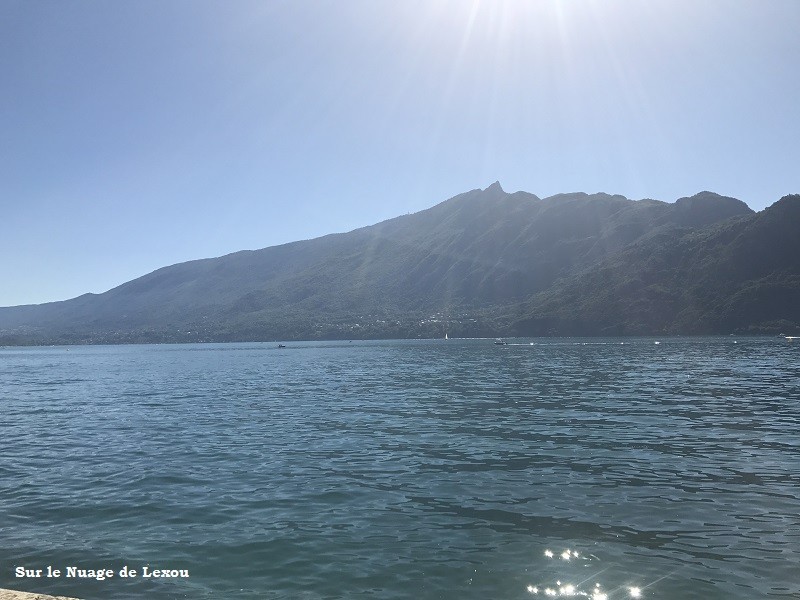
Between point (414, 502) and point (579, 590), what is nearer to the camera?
point (579, 590)

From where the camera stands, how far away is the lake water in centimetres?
1507

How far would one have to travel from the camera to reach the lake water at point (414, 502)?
15070 mm

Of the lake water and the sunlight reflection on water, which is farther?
the lake water

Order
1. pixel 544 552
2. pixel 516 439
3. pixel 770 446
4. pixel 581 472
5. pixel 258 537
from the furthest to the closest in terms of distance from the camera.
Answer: pixel 516 439
pixel 770 446
pixel 581 472
pixel 258 537
pixel 544 552

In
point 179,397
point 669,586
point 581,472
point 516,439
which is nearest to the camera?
point 669,586

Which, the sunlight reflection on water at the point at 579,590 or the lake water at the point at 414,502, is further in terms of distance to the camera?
the lake water at the point at 414,502

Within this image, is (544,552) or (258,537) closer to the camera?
(544,552)

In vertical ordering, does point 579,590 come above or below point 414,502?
below

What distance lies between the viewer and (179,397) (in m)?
64.4

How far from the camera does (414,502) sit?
21547 mm

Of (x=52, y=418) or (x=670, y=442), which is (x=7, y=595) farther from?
(x=52, y=418)

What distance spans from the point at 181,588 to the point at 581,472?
18113 millimetres

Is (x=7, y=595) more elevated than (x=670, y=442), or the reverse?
(x=7, y=595)

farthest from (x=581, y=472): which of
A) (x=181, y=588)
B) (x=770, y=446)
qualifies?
(x=181, y=588)
